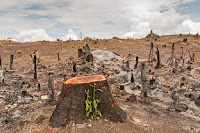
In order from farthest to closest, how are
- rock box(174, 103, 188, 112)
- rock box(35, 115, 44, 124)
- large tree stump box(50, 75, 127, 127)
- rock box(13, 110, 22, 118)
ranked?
rock box(174, 103, 188, 112) → rock box(13, 110, 22, 118) → rock box(35, 115, 44, 124) → large tree stump box(50, 75, 127, 127)

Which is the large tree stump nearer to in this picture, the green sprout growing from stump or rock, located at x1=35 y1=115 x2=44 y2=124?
the green sprout growing from stump

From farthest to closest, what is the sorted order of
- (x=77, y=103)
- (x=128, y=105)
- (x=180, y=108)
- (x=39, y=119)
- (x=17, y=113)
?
(x=180, y=108), (x=128, y=105), (x=17, y=113), (x=39, y=119), (x=77, y=103)

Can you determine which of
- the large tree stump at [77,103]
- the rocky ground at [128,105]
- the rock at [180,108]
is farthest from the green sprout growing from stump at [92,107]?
the rock at [180,108]

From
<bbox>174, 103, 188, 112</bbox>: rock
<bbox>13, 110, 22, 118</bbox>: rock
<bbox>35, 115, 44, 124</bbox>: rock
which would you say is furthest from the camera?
<bbox>174, 103, 188, 112</bbox>: rock

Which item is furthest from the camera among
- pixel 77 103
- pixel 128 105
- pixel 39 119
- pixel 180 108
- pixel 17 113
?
pixel 180 108

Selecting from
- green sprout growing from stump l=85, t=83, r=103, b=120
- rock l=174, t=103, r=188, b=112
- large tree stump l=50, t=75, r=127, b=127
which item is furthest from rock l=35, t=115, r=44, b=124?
rock l=174, t=103, r=188, b=112

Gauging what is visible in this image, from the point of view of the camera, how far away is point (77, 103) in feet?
12.9

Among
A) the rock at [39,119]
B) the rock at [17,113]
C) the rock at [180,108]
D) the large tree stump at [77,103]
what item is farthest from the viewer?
the rock at [180,108]

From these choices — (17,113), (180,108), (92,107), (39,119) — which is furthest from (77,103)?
(180,108)

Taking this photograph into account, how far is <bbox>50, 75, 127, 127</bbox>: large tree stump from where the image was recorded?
3.86 meters

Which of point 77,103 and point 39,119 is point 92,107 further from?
point 39,119

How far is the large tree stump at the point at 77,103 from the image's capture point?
3.86 meters

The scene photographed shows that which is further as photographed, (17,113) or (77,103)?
(17,113)

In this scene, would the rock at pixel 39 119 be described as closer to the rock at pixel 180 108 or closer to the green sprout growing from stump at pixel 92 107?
the green sprout growing from stump at pixel 92 107
